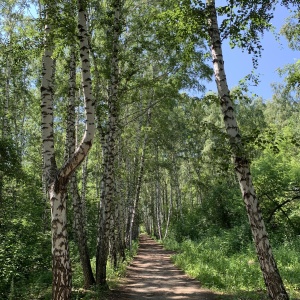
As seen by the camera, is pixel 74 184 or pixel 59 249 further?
pixel 74 184

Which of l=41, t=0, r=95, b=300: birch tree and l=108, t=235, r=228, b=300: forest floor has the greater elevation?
l=41, t=0, r=95, b=300: birch tree

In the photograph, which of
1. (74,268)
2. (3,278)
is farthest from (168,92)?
(3,278)

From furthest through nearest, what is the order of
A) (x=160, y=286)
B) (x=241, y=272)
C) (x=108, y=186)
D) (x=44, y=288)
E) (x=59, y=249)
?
(x=160, y=286) < (x=241, y=272) < (x=108, y=186) < (x=44, y=288) < (x=59, y=249)

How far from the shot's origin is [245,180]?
18.9 feet

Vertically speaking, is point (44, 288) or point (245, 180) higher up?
point (245, 180)

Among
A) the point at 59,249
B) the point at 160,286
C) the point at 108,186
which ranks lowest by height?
the point at 160,286

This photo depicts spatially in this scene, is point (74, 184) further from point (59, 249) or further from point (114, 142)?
point (59, 249)

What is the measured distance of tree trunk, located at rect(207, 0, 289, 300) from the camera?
5.36m

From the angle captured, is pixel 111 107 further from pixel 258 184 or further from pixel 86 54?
pixel 258 184

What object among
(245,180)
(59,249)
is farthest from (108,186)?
(245,180)

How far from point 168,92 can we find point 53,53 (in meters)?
7.93

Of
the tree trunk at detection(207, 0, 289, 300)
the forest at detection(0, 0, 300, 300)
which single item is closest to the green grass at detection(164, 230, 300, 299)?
the forest at detection(0, 0, 300, 300)

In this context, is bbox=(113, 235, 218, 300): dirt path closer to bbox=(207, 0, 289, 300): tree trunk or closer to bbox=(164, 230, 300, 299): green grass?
bbox=(164, 230, 300, 299): green grass

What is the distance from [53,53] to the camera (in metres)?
6.18
